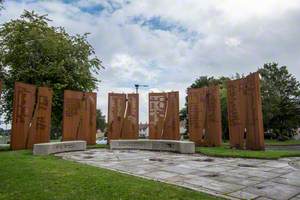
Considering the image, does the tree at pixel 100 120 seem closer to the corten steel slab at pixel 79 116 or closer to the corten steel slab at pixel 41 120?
the corten steel slab at pixel 79 116

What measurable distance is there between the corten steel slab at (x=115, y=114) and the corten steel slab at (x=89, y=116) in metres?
1.15

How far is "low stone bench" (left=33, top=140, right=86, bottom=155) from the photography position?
1334 centimetres

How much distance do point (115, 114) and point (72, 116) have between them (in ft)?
10.1

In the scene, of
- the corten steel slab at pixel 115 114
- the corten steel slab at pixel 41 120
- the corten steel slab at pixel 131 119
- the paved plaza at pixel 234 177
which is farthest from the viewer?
the corten steel slab at pixel 131 119

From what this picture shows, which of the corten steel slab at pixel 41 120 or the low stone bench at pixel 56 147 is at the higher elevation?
the corten steel slab at pixel 41 120

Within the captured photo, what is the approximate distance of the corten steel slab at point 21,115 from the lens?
15297 millimetres

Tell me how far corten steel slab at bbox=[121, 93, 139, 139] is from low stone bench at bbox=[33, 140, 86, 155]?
12.4ft

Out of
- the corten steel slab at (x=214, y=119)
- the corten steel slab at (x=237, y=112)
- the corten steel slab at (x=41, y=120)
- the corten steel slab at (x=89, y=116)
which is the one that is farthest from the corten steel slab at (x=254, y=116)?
Answer: the corten steel slab at (x=41, y=120)

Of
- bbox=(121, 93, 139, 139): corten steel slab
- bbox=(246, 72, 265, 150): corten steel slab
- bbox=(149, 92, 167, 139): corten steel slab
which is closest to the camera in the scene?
bbox=(246, 72, 265, 150): corten steel slab

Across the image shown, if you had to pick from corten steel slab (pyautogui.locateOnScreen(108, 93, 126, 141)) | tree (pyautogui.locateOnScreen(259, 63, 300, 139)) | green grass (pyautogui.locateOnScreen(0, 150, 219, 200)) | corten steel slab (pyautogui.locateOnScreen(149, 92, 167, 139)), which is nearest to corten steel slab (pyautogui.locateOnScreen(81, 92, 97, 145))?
corten steel slab (pyautogui.locateOnScreen(108, 93, 126, 141))

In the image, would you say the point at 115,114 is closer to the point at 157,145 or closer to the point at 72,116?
the point at 72,116

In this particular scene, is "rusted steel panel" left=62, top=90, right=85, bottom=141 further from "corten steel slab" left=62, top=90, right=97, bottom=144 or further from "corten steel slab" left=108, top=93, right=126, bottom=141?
"corten steel slab" left=108, top=93, right=126, bottom=141

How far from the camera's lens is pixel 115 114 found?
19.9 metres

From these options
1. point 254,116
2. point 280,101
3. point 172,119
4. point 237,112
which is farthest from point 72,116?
point 280,101
